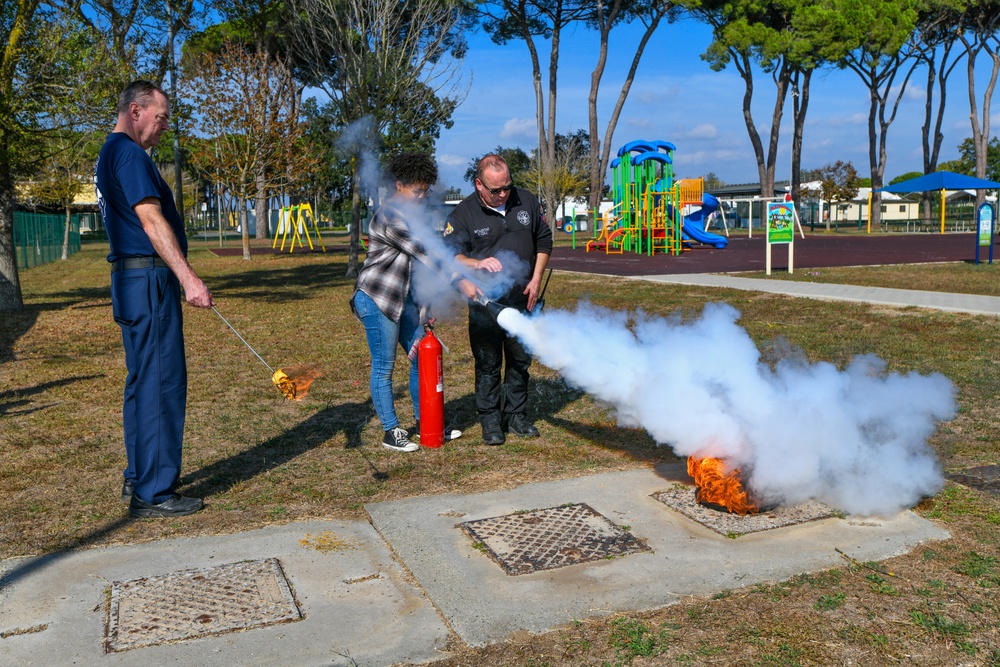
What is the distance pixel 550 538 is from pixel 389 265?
225cm

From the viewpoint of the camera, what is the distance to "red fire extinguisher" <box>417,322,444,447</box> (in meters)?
5.93

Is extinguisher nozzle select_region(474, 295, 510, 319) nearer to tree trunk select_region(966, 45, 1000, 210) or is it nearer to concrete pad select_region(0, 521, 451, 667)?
concrete pad select_region(0, 521, 451, 667)

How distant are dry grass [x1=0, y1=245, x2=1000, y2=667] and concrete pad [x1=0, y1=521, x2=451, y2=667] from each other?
0.23m

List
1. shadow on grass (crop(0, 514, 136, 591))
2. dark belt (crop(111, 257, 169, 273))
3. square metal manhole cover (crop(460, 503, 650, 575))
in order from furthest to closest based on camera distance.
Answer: dark belt (crop(111, 257, 169, 273)), square metal manhole cover (crop(460, 503, 650, 575)), shadow on grass (crop(0, 514, 136, 591))

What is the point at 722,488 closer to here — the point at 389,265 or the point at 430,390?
the point at 430,390

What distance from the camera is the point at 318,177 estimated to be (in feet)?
108

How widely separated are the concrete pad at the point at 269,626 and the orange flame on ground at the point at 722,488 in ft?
5.70

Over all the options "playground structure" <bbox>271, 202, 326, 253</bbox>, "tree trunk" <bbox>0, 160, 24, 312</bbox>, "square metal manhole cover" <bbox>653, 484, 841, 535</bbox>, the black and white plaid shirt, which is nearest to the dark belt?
the black and white plaid shirt

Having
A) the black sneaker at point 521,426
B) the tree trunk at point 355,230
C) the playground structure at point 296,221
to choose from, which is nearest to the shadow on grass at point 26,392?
the black sneaker at point 521,426

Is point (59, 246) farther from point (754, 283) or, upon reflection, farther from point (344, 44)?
point (754, 283)

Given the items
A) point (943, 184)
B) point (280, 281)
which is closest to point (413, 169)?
point (280, 281)

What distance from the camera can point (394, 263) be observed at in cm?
563

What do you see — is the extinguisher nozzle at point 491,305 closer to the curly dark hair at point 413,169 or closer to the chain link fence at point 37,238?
the curly dark hair at point 413,169

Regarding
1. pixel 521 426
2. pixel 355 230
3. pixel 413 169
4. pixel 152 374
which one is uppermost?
pixel 355 230
